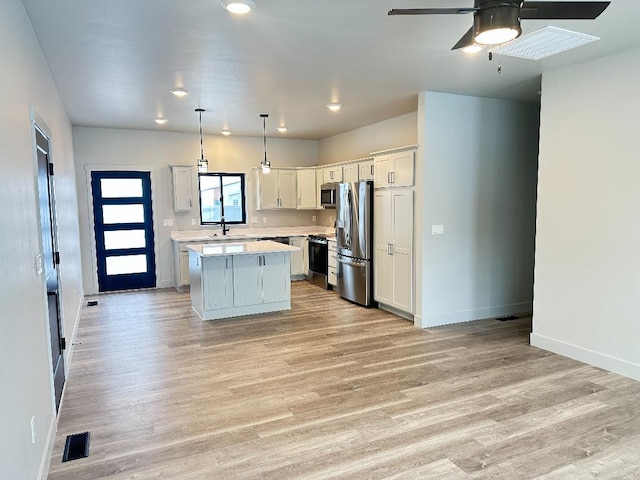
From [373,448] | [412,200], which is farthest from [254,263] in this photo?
[373,448]

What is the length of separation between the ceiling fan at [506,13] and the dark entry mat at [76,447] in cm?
308

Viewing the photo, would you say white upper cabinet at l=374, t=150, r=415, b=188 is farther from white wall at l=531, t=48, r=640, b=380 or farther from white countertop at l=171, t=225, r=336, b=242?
white countertop at l=171, t=225, r=336, b=242

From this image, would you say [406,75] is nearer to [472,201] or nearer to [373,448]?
[472,201]

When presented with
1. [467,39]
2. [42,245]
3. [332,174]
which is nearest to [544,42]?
[467,39]

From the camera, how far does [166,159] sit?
7512mm

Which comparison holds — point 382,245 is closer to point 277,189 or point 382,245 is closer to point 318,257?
point 318,257

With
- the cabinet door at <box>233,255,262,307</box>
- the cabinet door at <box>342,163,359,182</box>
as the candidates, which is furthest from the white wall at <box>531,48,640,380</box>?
the cabinet door at <box>233,255,262,307</box>

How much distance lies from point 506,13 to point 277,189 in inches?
255

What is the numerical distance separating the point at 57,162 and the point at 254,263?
2503 millimetres

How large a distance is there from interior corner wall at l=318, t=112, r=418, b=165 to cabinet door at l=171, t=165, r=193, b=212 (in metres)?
2.72

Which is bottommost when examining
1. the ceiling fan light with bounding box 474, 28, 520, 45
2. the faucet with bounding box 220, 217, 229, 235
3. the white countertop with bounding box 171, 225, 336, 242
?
the white countertop with bounding box 171, 225, 336, 242

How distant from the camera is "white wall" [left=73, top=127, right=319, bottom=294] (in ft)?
23.0

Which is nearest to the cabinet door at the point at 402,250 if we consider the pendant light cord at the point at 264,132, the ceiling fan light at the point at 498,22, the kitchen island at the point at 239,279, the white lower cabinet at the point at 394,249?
the white lower cabinet at the point at 394,249

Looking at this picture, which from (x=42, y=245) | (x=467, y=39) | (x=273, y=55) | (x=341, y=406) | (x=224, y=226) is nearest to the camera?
(x=467, y=39)
